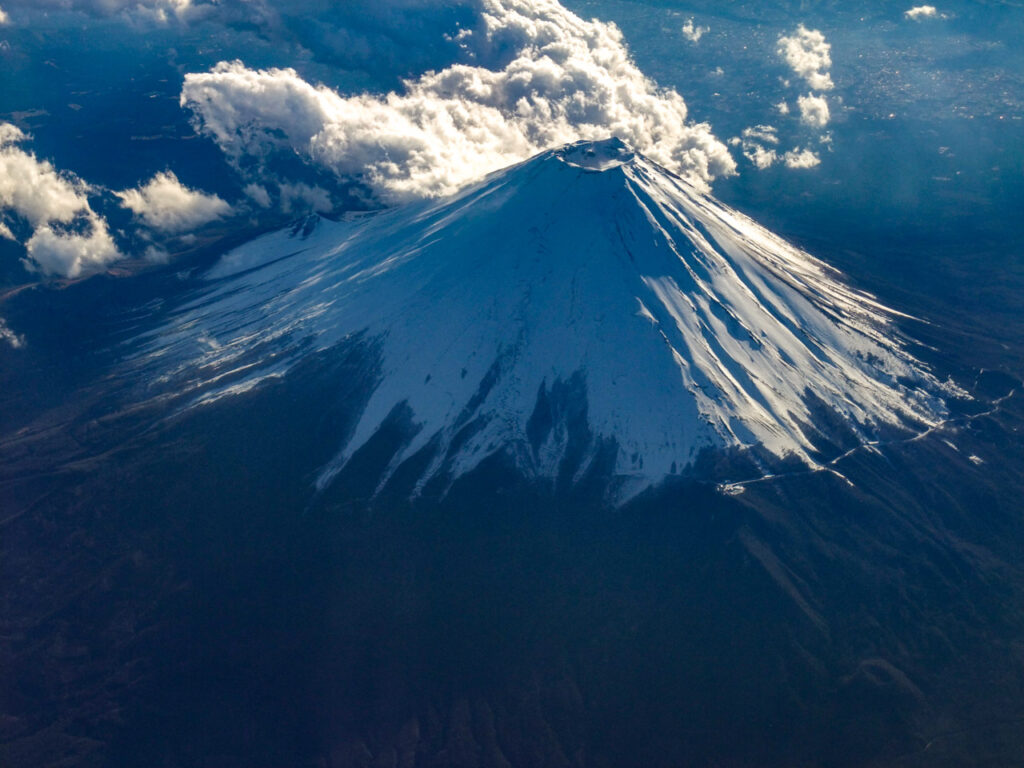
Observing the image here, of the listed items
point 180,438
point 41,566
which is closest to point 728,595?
point 180,438

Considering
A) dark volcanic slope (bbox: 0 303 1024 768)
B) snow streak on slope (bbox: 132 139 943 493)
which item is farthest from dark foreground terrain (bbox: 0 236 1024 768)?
snow streak on slope (bbox: 132 139 943 493)

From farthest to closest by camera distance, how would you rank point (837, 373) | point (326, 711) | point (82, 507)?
point (837, 373), point (82, 507), point (326, 711)

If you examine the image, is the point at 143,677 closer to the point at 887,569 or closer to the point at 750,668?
the point at 750,668

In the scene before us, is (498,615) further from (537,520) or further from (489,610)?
(537,520)

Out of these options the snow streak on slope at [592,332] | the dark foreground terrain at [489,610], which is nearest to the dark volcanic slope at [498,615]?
the dark foreground terrain at [489,610]

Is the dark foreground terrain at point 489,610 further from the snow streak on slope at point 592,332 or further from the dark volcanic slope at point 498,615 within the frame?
the snow streak on slope at point 592,332

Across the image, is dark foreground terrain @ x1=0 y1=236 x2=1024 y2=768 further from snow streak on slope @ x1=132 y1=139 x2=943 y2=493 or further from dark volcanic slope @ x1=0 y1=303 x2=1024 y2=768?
snow streak on slope @ x1=132 y1=139 x2=943 y2=493

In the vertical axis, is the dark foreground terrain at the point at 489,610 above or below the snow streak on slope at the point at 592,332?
below

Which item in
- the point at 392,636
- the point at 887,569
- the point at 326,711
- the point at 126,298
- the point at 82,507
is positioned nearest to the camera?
the point at 326,711
